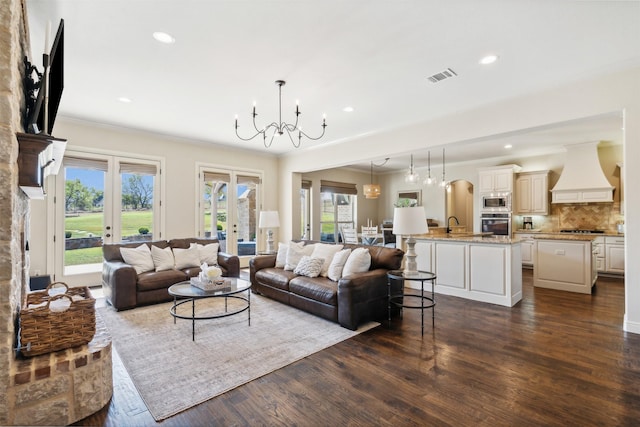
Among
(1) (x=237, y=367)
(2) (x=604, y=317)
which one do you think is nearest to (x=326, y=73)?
(1) (x=237, y=367)

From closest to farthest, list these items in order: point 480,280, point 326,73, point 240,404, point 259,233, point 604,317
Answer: point 240,404
point 326,73
point 604,317
point 480,280
point 259,233

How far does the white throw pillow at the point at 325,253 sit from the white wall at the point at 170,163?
314 cm

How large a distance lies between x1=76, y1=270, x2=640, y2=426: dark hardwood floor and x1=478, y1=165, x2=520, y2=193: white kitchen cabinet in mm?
4491

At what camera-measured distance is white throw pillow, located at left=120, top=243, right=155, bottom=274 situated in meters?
4.41

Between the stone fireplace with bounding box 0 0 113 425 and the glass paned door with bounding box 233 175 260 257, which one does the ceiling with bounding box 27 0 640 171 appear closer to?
the stone fireplace with bounding box 0 0 113 425

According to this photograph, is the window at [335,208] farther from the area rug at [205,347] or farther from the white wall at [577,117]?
the area rug at [205,347]

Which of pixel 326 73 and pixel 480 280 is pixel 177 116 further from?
pixel 480 280

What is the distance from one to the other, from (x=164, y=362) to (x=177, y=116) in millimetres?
3638

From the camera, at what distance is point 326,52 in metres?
2.95

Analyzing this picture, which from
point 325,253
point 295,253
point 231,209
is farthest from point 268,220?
point 325,253

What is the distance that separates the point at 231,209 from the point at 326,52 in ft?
15.3

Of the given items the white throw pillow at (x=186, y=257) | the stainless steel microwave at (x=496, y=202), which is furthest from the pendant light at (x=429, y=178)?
the white throw pillow at (x=186, y=257)

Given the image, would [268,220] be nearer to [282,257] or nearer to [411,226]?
[282,257]

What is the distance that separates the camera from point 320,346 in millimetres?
2947
